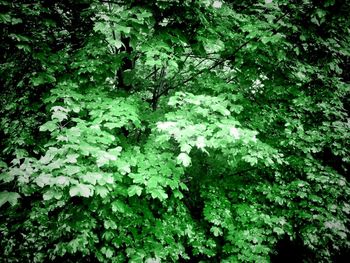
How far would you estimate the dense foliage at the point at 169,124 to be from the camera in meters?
3.13

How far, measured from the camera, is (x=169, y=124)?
2.97 metres

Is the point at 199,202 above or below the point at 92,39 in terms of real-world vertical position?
below

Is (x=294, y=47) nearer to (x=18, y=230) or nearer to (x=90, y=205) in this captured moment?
(x=90, y=205)

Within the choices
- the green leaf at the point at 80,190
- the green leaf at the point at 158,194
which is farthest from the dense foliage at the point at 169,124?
the green leaf at the point at 80,190

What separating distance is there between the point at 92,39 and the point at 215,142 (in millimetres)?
2010

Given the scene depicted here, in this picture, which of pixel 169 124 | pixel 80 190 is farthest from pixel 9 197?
pixel 169 124

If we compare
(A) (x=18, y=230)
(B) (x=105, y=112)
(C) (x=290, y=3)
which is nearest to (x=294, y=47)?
(C) (x=290, y=3)

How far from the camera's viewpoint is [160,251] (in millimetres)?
3752

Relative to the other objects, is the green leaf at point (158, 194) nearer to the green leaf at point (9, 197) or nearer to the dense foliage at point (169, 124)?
the dense foliage at point (169, 124)

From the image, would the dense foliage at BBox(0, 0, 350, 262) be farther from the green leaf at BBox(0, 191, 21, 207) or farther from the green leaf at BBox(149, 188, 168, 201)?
the green leaf at BBox(0, 191, 21, 207)

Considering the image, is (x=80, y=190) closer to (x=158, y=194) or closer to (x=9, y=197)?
(x=9, y=197)

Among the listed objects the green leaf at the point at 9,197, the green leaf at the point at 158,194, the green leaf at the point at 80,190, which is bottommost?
the green leaf at the point at 158,194

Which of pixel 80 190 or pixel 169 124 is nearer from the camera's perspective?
pixel 80 190

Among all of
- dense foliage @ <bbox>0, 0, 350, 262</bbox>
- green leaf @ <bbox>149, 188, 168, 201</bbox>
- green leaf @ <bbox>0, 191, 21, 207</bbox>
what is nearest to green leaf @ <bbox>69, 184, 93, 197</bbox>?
dense foliage @ <bbox>0, 0, 350, 262</bbox>
